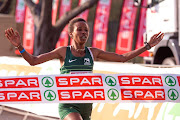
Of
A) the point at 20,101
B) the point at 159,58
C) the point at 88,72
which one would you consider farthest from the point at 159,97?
the point at 159,58

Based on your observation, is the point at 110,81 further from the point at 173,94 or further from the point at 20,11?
the point at 20,11

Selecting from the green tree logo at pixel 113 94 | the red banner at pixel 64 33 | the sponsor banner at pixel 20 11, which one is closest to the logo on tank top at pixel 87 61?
the green tree logo at pixel 113 94

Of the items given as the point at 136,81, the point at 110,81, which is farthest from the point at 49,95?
the point at 136,81

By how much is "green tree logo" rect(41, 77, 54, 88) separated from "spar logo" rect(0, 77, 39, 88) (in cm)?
9

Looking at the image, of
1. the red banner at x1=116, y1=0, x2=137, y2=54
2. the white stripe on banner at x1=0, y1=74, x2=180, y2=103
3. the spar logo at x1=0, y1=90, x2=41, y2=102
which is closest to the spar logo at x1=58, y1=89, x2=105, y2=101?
Result: the white stripe on banner at x1=0, y1=74, x2=180, y2=103

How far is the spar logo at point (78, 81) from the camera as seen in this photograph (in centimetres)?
474

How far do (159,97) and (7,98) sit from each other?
1.91 metres

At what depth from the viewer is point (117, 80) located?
492 cm

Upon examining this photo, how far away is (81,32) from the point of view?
4.41 metres

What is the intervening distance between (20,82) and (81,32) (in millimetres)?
1071

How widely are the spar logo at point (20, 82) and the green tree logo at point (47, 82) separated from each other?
9 cm

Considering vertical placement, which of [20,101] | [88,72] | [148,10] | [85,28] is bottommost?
[20,101]

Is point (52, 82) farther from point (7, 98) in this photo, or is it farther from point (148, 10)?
point (148, 10)

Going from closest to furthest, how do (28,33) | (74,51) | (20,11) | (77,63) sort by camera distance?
(77,63) < (74,51) < (28,33) < (20,11)
